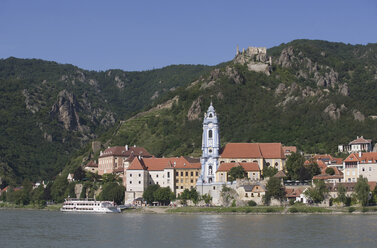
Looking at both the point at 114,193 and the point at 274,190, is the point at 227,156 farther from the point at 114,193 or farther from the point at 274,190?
the point at 114,193

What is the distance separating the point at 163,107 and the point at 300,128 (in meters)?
53.7

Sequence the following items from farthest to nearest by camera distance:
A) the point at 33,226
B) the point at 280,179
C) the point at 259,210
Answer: the point at 280,179, the point at 259,210, the point at 33,226

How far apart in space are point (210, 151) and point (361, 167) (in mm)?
24650

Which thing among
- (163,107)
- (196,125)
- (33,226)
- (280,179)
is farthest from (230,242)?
(163,107)

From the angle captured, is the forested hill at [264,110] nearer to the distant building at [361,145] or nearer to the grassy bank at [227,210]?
the distant building at [361,145]

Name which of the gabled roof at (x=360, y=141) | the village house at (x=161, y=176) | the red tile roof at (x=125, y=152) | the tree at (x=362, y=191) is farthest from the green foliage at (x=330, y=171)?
the red tile roof at (x=125, y=152)

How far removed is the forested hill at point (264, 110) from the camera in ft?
462

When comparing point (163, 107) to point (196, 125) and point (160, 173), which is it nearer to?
point (196, 125)

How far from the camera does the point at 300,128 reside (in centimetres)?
14375

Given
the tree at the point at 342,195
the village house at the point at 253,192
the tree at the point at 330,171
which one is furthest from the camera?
the tree at the point at 330,171

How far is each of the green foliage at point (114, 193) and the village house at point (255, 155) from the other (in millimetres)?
17471

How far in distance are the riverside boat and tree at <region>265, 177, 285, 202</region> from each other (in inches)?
954

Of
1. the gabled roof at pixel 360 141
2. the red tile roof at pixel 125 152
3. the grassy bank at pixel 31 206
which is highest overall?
the gabled roof at pixel 360 141

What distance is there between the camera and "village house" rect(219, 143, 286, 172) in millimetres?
Answer: 110312
